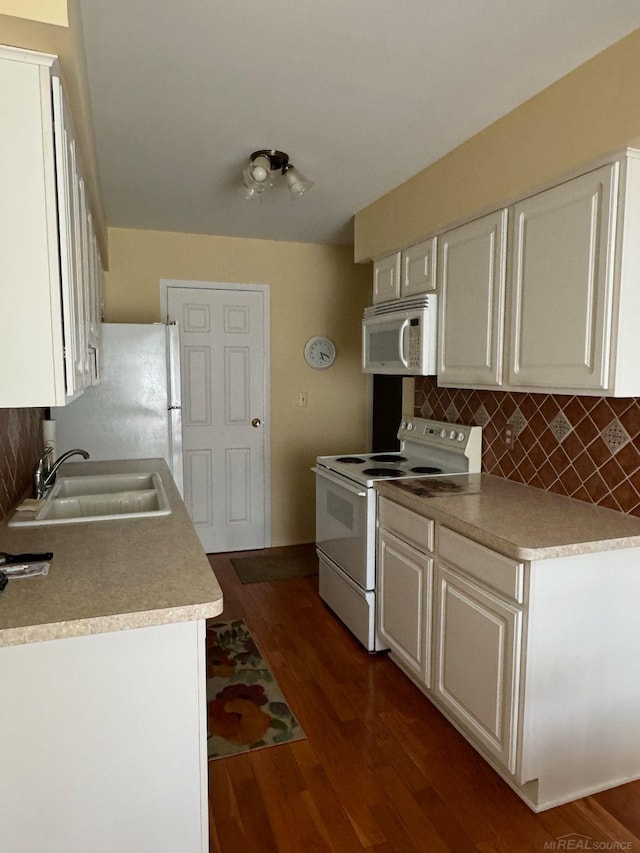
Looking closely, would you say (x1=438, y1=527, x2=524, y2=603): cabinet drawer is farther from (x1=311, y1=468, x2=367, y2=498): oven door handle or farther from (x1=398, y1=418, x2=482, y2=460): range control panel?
(x1=398, y1=418, x2=482, y2=460): range control panel

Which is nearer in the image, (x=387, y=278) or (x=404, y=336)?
(x=404, y=336)

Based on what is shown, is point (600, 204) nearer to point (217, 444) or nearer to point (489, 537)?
point (489, 537)

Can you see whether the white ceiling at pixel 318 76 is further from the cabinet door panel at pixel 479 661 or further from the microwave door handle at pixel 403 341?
the cabinet door panel at pixel 479 661

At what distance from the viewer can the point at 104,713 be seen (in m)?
1.23

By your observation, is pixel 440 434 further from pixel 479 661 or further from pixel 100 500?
pixel 100 500

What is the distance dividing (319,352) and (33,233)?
126 inches

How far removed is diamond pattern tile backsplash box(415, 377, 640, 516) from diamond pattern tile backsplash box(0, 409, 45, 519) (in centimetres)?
211

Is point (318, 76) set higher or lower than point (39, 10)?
higher

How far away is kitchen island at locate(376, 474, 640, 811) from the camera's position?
1.70 meters

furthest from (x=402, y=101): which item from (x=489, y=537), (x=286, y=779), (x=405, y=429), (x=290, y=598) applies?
(x=290, y=598)

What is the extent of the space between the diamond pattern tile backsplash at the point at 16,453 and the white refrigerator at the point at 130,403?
375mm

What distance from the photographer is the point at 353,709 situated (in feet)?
7.50

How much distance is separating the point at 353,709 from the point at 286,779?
46cm

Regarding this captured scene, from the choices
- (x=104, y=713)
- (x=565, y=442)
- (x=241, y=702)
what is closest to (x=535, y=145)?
(x=565, y=442)
